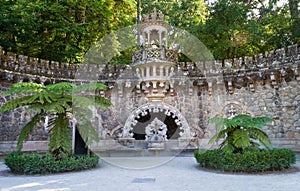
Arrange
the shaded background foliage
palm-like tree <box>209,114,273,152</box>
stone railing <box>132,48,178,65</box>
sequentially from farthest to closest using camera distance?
the shaded background foliage
stone railing <box>132,48,178,65</box>
palm-like tree <box>209,114,273,152</box>

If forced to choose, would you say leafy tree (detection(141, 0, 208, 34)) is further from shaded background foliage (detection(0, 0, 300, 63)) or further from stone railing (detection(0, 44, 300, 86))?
stone railing (detection(0, 44, 300, 86))

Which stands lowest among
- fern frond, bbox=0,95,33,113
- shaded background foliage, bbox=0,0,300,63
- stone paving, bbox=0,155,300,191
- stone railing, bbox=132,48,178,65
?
stone paving, bbox=0,155,300,191

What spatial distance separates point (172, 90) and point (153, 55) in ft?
6.33

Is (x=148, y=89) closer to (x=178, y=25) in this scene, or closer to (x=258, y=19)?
(x=178, y=25)

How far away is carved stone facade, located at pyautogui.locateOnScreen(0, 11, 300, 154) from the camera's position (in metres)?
11.3

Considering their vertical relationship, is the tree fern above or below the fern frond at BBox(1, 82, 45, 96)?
below

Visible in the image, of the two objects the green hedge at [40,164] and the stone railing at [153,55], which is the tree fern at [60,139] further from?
the stone railing at [153,55]

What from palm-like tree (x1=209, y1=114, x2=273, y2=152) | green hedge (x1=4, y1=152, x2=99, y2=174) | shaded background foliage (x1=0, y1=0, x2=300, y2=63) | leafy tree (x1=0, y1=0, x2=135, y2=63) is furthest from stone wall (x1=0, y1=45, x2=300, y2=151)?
palm-like tree (x1=209, y1=114, x2=273, y2=152)

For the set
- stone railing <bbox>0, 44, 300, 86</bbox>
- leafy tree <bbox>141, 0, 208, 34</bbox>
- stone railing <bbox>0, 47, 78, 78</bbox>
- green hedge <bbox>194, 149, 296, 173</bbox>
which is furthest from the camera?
leafy tree <bbox>141, 0, 208, 34</bbox>

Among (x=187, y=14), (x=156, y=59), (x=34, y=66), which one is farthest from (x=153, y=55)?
(x=187, y=14)

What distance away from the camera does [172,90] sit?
12875 mm

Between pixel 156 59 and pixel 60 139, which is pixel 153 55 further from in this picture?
pixel 60 139

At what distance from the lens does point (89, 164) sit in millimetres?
8078

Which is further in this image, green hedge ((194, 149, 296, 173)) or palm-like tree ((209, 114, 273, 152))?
palm-like tree ((209, 114, 273, 152))
